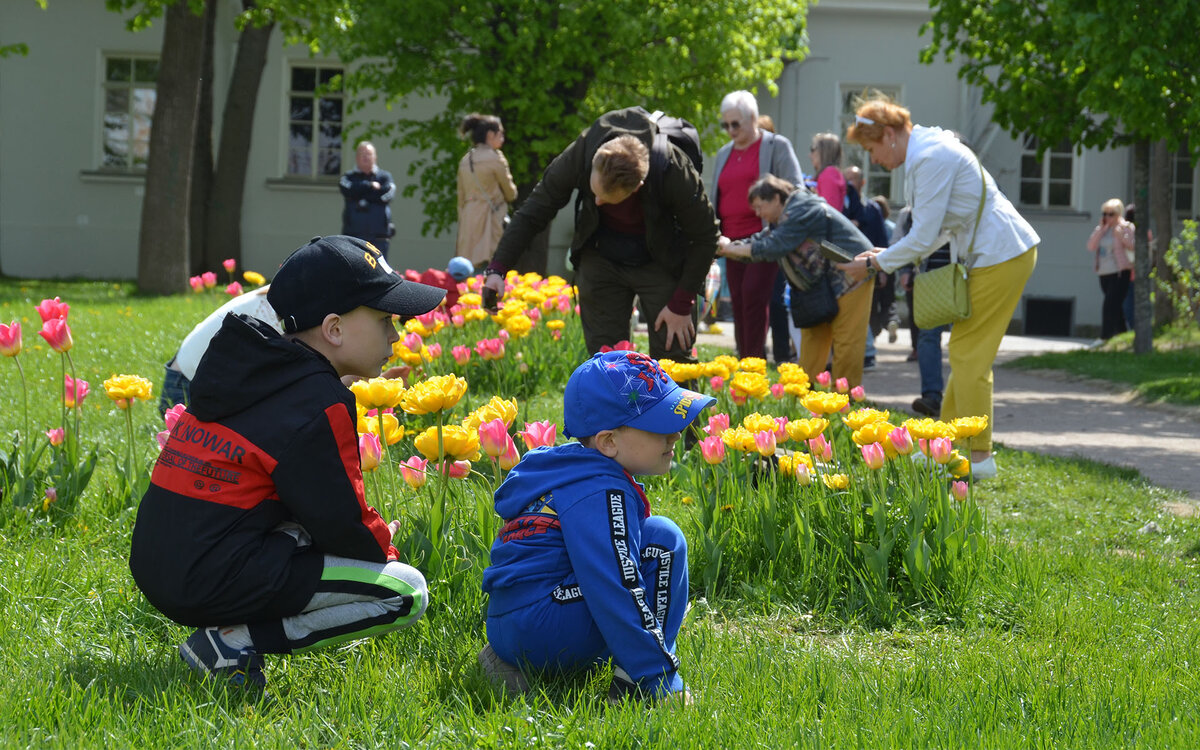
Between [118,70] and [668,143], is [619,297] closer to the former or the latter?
[668,143]

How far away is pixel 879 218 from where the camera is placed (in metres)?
11.2

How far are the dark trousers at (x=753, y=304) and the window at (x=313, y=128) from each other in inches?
654

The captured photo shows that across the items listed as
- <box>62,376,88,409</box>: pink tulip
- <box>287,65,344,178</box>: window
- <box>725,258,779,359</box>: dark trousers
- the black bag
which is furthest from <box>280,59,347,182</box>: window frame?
<box>62,376,88,409</box>: pink tulip

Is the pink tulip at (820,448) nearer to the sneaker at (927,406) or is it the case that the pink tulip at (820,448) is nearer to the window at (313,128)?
the sneaker at (927,406)

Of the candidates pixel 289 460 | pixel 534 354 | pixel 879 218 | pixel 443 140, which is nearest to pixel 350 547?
pixel 289 460

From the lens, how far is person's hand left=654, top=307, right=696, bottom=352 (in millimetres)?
5832

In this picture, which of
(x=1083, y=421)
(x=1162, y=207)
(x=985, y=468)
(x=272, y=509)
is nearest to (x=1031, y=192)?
(x=1162, y=207)

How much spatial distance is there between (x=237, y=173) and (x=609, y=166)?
55.7 feet

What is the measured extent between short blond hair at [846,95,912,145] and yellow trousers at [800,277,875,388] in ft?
5.47

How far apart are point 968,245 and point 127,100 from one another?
20.6 metres

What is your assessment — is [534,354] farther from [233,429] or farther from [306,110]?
[306,110]

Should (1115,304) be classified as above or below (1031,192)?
below

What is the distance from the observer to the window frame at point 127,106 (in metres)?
23.1

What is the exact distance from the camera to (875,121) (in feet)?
20.9
